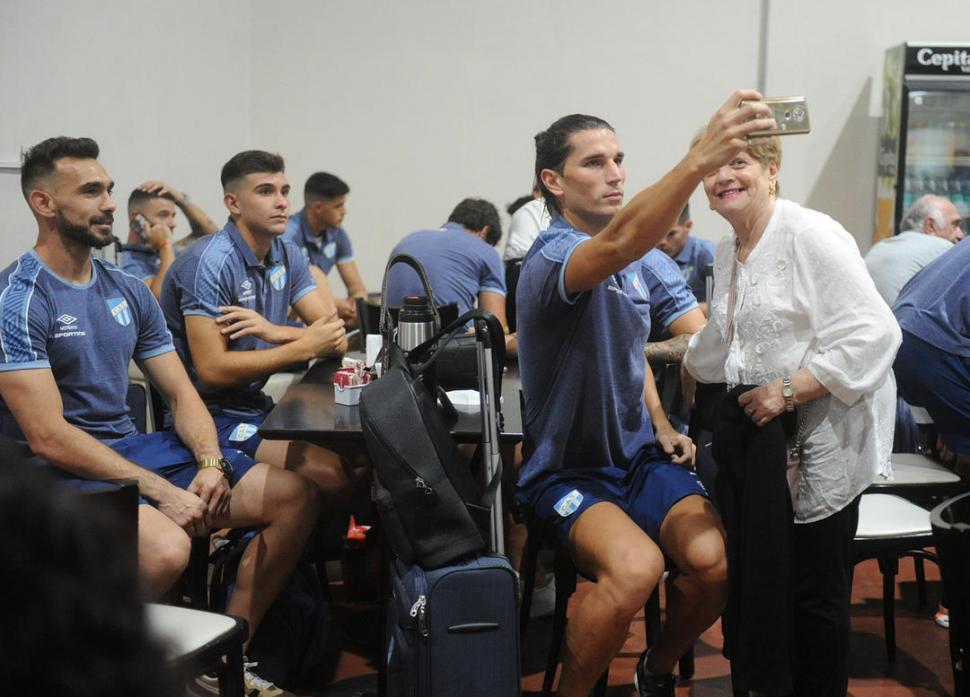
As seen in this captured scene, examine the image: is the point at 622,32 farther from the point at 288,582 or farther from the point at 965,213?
the point at 288,582

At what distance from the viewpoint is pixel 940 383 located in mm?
2971

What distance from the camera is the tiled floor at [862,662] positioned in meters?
3.00

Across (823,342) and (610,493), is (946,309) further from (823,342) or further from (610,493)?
(610,493)

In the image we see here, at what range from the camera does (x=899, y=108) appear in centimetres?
645

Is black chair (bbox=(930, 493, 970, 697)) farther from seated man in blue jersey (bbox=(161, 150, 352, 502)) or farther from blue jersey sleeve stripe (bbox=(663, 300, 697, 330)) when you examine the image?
seated man in blue jersey (bbox=(161, 150, 352, 502))

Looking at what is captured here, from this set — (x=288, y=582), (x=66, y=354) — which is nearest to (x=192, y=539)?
(x=288, y=582)

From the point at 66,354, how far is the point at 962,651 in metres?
2.17

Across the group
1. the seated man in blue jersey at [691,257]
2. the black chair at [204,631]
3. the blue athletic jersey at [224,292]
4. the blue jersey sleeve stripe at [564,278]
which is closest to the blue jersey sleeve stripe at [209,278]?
the blue athletic jersey at [224,292]

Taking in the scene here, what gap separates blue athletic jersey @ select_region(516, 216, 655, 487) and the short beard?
3.67 ft

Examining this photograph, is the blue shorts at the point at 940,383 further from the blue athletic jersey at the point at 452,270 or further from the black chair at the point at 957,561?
the blue athletic jersey at the point at 452,270

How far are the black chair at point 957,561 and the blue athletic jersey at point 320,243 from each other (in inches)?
164

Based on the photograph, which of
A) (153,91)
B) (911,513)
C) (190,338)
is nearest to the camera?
(911,513)

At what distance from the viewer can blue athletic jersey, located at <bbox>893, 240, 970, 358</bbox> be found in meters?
2.96

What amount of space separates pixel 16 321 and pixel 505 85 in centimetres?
477
